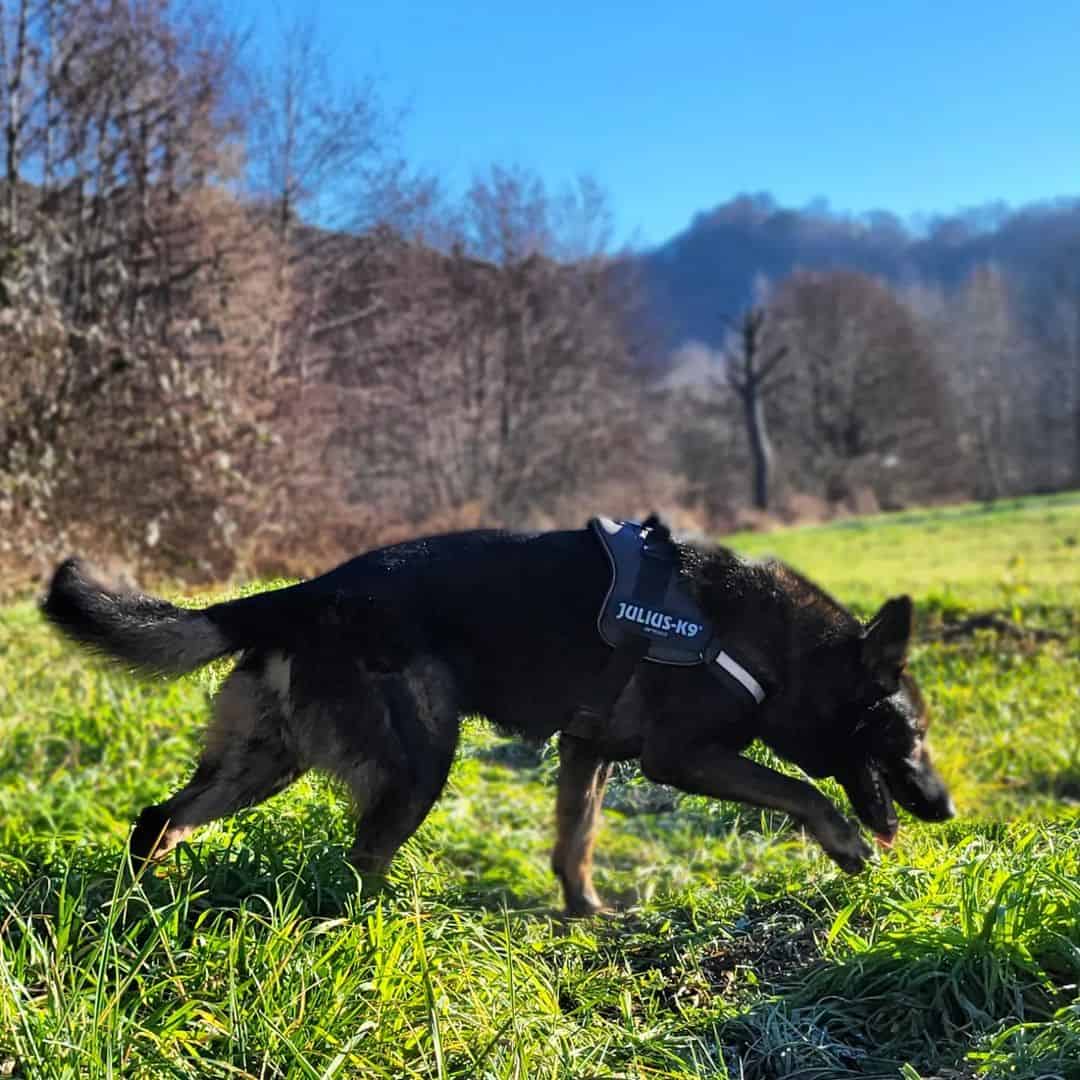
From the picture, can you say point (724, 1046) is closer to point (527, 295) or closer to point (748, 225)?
point (527, 295)

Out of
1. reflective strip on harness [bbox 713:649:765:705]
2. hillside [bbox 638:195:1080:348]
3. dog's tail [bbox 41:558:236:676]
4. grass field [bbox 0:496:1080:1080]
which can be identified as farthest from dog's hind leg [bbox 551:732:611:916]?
hillside [bbox 638:195:1080:348]

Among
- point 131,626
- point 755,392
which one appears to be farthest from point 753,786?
point 755,392

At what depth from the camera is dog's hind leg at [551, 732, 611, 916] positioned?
3.53m

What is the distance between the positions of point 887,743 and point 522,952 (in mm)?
1629

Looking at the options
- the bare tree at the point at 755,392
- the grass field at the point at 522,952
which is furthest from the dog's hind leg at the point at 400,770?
the bare tree at the point at 755,392

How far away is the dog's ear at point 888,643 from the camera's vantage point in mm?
3213

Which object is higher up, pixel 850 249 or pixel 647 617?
pixel 850 249

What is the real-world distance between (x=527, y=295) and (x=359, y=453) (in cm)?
944

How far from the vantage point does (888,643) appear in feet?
10.6

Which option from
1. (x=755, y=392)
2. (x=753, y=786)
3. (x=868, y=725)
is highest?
(x=755, y=392)

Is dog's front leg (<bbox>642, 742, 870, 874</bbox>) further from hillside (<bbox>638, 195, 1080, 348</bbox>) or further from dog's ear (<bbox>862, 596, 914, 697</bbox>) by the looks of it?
hillside (<bbox>638, 195, 1080, 348</bbox>)

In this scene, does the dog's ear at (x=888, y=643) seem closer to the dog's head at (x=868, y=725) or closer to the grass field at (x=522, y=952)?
the dog's head at (x=868, y=725)

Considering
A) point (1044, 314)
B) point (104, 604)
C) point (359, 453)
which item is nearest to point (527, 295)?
point (359, 453)

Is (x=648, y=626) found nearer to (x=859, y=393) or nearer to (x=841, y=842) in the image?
(x=841, y=842)
